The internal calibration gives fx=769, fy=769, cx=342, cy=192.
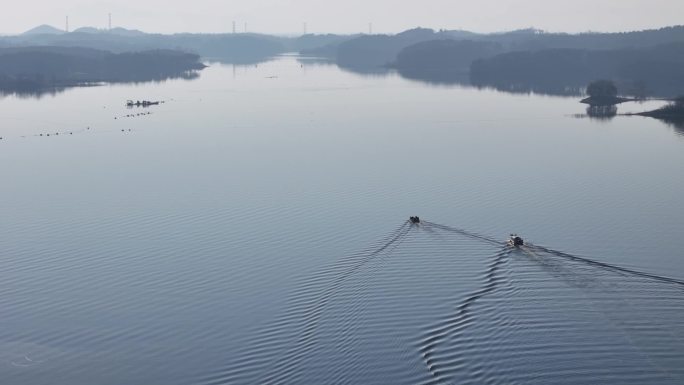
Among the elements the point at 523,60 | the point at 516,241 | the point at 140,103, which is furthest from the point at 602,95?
the point at 516,241

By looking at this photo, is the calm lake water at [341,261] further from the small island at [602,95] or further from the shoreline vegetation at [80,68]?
the shoreline vegetation at [80,68]

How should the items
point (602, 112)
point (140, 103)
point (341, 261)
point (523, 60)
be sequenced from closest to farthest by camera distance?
point (341, 261) → point (602, 112) → point (140, 103) → point (523, 60)

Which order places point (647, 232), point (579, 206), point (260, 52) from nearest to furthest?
point (647, 232) → point (579, 206) → point (260, 52)

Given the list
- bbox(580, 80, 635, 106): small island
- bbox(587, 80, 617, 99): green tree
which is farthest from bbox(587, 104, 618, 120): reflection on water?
bbox(587, 80, 617, 99): green tree

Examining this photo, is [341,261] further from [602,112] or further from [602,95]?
[602,95]

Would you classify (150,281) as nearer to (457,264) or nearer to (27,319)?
(27,319)

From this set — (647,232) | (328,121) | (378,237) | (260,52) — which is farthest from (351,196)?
(260,52)

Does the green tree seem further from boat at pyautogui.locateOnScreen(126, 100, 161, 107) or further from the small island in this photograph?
boat at pyautogui.locateOnScreen(126, 100, 161, 107)

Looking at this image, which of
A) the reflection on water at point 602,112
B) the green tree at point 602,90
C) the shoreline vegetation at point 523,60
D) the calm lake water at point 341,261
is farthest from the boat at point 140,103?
the green tree at point 602,90
